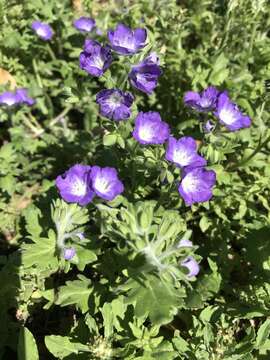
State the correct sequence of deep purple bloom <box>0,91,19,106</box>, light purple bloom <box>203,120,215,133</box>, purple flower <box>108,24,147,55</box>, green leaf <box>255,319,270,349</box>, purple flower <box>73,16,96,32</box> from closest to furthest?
green leaf <box>255,319,270,349</box> → purple flower <box>108,24,147,55</box> → light purple bloom <box>203,120,215,133</box> → deep purple bloom <box>0,91,19,106</box> → purple flower <box>73,16,96,32</box>

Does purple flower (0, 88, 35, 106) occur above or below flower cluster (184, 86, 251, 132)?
below

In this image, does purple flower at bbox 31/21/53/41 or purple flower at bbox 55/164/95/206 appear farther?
purple flower at bbox 31/21/53/41

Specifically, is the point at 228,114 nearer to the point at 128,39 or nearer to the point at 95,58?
the point at 128,39

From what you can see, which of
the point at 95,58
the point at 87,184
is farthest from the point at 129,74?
the point at 87,184

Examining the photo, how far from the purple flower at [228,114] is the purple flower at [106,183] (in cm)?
87

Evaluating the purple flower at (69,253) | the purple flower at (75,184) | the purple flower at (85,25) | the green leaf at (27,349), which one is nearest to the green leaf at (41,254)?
the purple flower at (69,253)

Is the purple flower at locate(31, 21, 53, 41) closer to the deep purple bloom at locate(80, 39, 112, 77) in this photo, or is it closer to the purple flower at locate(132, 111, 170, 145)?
the deep purple bloom at locate(80, 39, 112, 77)

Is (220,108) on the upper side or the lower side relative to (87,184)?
upper

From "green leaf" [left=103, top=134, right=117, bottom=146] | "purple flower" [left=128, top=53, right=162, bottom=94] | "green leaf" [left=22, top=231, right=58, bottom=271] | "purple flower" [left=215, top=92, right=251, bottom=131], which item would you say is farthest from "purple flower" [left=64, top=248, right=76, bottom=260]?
"purple flower" [left=215, top=92, right=251, bottom=131]

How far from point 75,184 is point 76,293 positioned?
0.67m

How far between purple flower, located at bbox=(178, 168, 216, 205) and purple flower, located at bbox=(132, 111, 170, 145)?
28 centimetres

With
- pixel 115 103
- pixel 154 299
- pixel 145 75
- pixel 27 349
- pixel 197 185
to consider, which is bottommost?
pixel 27 349

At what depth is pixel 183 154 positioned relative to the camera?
3129mm

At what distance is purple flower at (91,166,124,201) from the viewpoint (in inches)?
114
